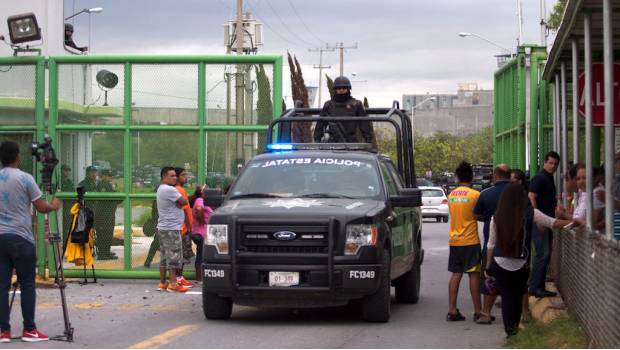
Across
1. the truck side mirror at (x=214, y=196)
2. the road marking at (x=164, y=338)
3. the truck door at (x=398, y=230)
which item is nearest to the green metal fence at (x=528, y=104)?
the truck door at (x=398, y=230)

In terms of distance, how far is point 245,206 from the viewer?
12180 millimetres

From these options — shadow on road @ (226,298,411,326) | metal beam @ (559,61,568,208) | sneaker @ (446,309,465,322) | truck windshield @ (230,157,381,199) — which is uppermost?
metal beam @ (559,61,568,208)

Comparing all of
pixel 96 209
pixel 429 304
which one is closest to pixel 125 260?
pixel 96 209

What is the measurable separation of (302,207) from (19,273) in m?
3.13

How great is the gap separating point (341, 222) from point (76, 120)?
707 centimetres

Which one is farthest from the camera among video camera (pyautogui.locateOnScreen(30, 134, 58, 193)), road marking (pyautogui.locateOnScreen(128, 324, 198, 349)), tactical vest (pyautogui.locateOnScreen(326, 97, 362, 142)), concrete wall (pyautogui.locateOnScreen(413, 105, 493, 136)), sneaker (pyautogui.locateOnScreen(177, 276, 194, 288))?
concrete wall (pyautogui.locateOnScreen(413, 105, 493, 136))

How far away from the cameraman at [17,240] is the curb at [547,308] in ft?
17.4

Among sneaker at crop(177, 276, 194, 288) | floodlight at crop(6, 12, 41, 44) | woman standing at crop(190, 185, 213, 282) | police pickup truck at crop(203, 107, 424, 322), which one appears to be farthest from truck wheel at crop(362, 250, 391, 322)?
floodlight at crop(6, 12, 41, 44)

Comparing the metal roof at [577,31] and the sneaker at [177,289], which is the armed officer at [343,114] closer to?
the metal roof at [577,31]

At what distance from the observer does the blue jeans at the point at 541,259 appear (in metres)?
13.6

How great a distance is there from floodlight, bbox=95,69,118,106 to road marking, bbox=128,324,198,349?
6.31 m

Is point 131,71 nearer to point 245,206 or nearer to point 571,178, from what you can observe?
point 245,206

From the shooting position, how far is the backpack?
16406 mm

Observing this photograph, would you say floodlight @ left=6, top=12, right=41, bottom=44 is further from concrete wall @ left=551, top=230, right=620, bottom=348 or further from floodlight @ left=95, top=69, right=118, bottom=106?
concrete wall @ left=551, top=230, right=620, bottom=348
